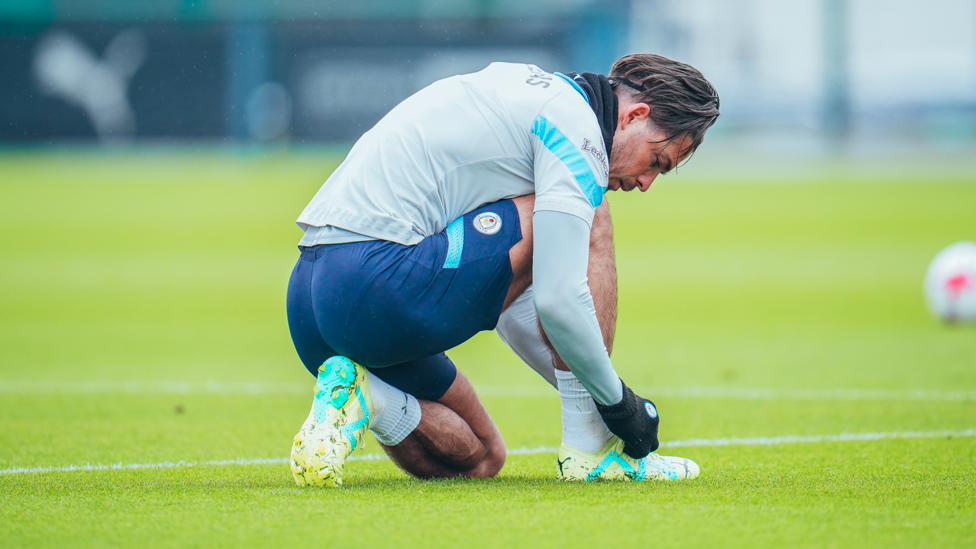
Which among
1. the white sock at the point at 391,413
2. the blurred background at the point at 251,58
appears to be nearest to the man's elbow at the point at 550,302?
the white sock at the point at 391,413

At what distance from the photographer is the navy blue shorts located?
108 inches

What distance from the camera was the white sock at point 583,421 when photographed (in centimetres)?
296

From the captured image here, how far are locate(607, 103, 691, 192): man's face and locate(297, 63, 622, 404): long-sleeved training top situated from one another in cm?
13

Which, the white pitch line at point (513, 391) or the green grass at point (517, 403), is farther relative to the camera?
the white pitch line at point (513, 391)

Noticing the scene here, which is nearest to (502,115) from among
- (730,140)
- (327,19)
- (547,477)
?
(547,477)

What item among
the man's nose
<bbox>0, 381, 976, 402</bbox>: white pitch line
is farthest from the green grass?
the man's nose

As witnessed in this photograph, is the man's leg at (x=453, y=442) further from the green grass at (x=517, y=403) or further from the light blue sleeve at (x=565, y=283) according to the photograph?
the light blue sleeve at (x=565, y=283)

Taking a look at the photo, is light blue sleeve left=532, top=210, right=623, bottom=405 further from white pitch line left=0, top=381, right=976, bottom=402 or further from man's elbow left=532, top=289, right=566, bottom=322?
white pitch line left=0, top=381, right=976, bottom=402

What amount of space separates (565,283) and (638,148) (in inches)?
19.7

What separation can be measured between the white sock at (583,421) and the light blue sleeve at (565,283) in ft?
0.87

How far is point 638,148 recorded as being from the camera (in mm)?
2881

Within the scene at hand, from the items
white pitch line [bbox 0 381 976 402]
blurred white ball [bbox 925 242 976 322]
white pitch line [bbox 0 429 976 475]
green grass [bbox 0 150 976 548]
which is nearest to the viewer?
green grass [bbox 0 150 976 548]

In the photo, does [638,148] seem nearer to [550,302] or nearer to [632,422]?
[550,302]

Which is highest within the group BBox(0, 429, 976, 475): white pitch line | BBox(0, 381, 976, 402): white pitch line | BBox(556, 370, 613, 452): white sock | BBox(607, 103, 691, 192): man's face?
BBox(607, 103, 691, 192): man's face
